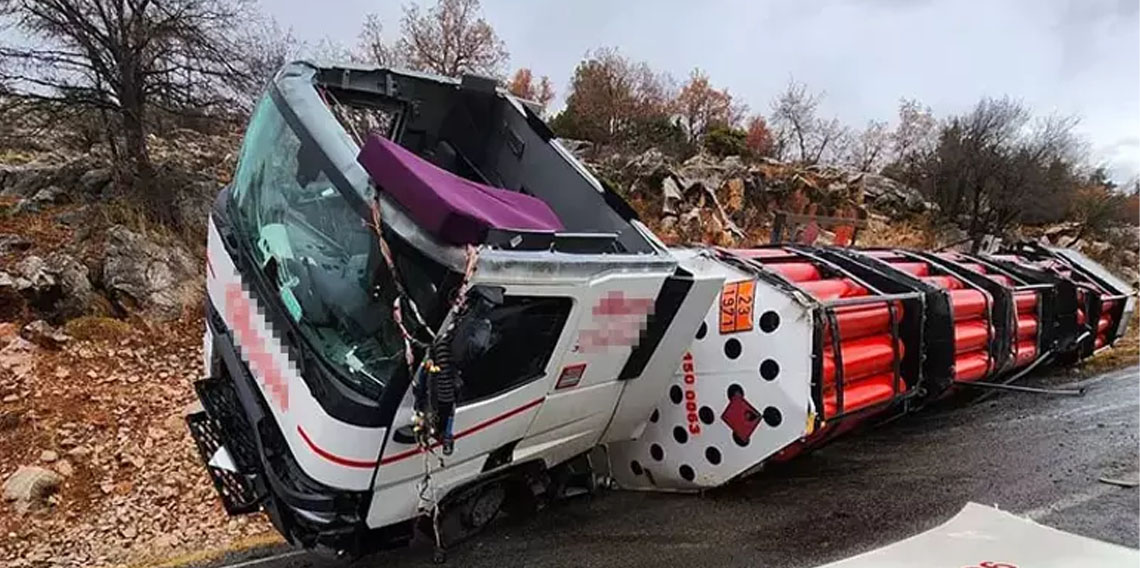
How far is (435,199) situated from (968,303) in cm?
445

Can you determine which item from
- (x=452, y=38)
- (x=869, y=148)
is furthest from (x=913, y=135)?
(x=452, y=38)

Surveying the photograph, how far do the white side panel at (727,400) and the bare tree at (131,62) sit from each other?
332 inches

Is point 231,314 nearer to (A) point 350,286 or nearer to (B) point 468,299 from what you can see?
(A) point 350,286

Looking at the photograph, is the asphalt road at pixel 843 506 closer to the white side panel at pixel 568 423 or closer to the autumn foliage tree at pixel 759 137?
the white side panel at pixel 568 423

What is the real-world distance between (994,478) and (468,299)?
11.8 feet

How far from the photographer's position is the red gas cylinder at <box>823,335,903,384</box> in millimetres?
3971

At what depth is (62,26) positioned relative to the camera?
9.38 metres

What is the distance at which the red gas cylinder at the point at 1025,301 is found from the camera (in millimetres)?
6005

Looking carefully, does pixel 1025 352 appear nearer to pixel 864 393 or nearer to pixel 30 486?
pixel 864 393

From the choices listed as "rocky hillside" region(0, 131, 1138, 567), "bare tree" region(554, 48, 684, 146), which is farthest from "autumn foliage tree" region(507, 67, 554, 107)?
"rocky hillside" region(0, 131, 1138, 567)

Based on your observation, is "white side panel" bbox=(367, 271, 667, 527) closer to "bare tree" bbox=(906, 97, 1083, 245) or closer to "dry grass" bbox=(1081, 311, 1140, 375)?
"dry grass" bbox=(1081, 311, 1140, 375)

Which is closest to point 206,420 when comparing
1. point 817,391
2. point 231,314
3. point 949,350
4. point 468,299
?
point 231,314

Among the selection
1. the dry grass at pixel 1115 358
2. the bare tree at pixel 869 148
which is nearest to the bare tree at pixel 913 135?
the bare tree at pixel 869 148

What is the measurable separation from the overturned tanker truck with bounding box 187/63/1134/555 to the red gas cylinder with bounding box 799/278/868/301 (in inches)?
1.2
